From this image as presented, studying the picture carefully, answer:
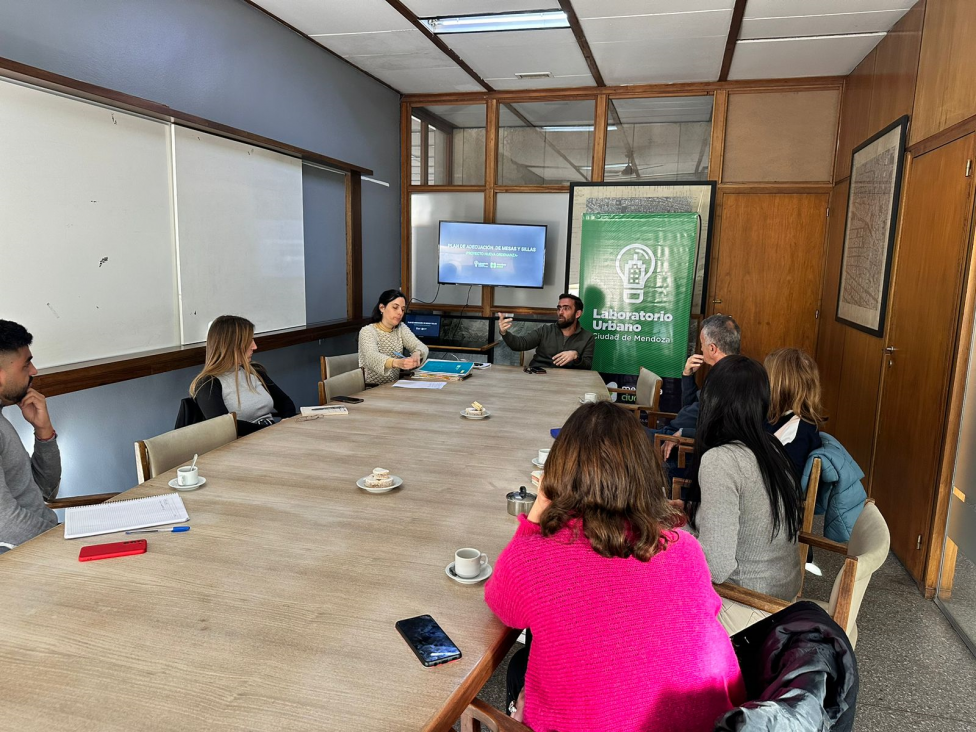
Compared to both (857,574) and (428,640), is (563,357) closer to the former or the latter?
(857,574)

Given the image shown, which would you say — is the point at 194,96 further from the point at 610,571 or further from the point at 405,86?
the point at 610,571

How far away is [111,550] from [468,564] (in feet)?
2.93

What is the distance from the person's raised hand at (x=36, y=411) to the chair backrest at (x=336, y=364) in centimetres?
179

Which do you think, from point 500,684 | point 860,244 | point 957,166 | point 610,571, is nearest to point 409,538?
point 610,571

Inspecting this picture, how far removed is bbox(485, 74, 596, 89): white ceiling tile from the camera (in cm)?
588

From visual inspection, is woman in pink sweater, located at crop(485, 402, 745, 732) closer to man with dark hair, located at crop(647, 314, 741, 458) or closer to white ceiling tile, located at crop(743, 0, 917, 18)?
man with dark hair, located at crop(647, 314, 741, 458)

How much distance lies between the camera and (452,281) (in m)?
6.59

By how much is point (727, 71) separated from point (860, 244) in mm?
1946

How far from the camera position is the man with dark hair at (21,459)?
6.16 feet

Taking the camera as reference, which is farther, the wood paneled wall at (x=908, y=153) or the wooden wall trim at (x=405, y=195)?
the wooden wall trim at (x=405, y=195)

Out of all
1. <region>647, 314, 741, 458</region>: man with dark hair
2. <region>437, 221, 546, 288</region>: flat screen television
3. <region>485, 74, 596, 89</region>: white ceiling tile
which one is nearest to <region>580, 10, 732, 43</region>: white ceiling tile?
<region>485, 74, 596, 89</region>: white ceiling tile

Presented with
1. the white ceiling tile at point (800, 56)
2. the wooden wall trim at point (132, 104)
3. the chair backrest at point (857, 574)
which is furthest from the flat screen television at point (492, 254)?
the chair backrest at point (857, 574)

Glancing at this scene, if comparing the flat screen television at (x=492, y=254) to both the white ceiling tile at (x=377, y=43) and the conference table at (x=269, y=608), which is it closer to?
the white ceiling tile at (x=377, y=43)

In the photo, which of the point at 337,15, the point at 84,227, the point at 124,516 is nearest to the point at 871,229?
the point at 337,15
